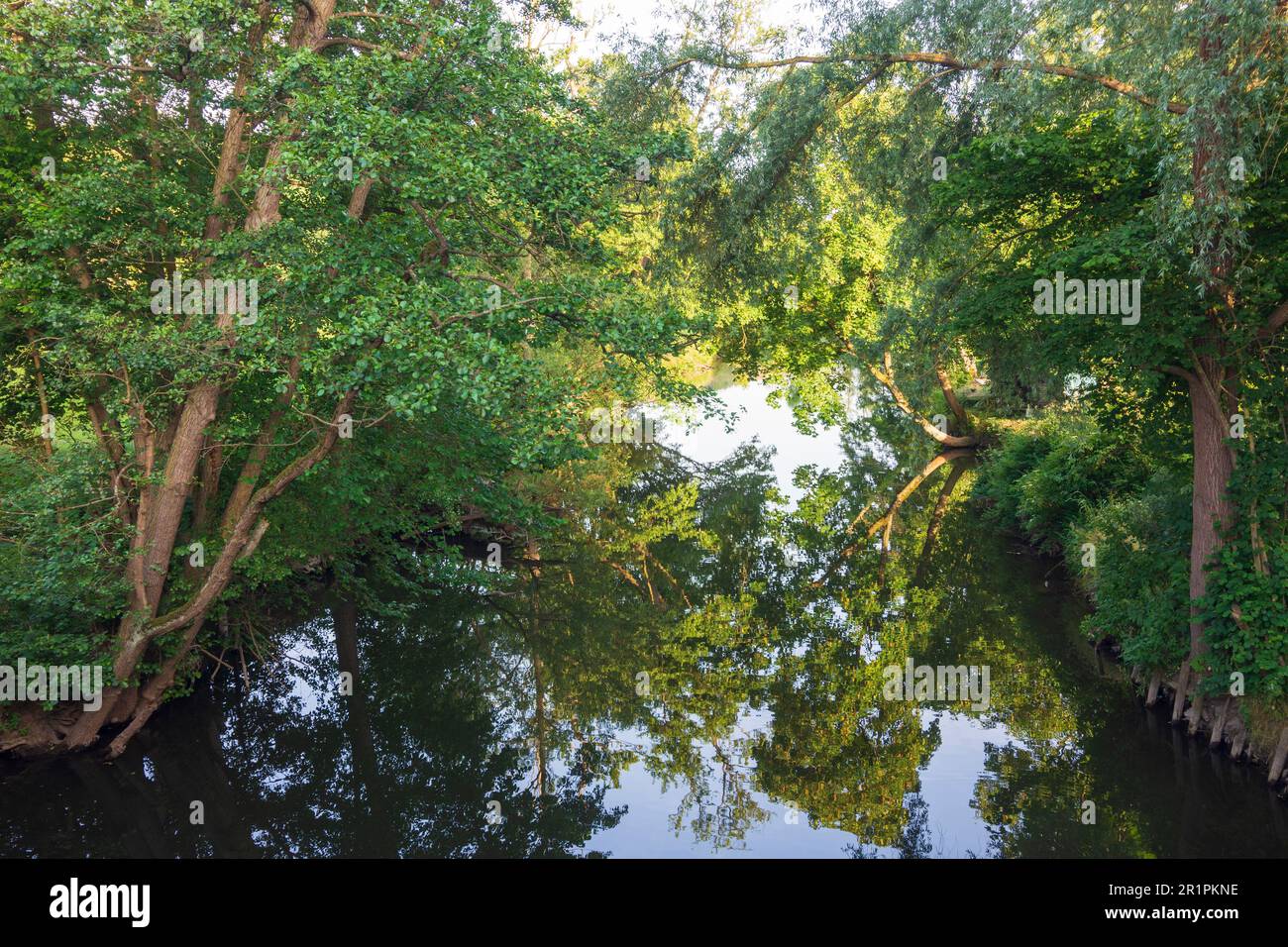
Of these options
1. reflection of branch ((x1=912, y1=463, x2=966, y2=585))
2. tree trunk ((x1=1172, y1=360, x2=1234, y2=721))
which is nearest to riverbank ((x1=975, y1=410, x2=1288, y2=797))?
tree trunk ((x1=1172, y1=360, x2=1234, y2=721))

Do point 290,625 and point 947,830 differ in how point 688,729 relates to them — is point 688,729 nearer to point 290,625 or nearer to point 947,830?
point 947,830

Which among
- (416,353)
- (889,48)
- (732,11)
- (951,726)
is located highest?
(732,11)

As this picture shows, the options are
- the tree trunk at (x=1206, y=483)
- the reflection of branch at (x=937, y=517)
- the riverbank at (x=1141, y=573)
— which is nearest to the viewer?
the riverbank at (x=1141, y=573)

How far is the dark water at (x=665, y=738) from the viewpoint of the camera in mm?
12648

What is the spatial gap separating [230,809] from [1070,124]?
15821 millimetres

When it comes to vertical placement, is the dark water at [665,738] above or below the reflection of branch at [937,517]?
below

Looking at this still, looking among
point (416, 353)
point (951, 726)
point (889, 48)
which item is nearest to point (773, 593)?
point (951, 726)

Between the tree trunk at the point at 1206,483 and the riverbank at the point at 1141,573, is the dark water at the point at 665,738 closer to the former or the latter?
the riverbank at the point at 1141,573

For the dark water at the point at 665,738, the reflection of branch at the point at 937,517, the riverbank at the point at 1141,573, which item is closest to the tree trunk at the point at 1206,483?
the riverbank at the point at 1141,573

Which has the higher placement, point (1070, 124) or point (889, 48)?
point (889, 48)

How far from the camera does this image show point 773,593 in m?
23.9

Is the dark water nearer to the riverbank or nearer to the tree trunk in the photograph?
the riverbank

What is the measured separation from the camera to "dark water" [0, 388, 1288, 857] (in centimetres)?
1265
